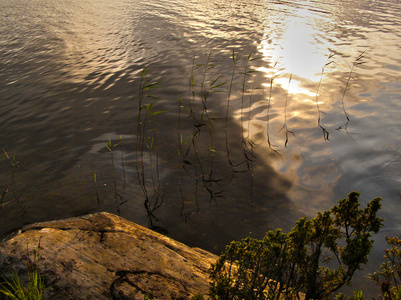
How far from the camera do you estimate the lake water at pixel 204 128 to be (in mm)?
4258

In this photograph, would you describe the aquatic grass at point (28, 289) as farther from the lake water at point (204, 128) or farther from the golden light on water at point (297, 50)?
the golden light on water at point (297, 50)

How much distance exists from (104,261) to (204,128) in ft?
13.5

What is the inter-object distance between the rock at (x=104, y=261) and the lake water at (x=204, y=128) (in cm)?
110

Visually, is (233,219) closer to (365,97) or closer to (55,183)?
(55,183)

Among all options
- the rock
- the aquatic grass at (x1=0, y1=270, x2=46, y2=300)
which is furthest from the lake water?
the aquatic grass at (x1=0, y1=270, x2=46, y2=300)

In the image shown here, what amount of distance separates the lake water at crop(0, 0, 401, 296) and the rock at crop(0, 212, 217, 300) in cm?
110

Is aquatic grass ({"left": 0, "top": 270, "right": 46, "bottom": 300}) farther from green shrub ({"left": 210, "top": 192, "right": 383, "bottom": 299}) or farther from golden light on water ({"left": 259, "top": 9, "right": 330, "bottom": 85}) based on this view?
golden light on water ({"left": 259, "top": 9, "right": 330, "bottom": 85})

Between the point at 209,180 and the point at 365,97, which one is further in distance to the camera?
the point at 365,97

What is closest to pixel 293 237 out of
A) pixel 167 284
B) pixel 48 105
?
pixel 167 284

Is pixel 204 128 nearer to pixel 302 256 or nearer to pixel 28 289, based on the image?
pixel 302 256

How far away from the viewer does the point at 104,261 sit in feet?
8.23

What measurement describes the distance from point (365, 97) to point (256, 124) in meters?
2.98

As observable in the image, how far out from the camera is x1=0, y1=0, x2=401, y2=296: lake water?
14.0ft

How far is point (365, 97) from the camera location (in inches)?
276
